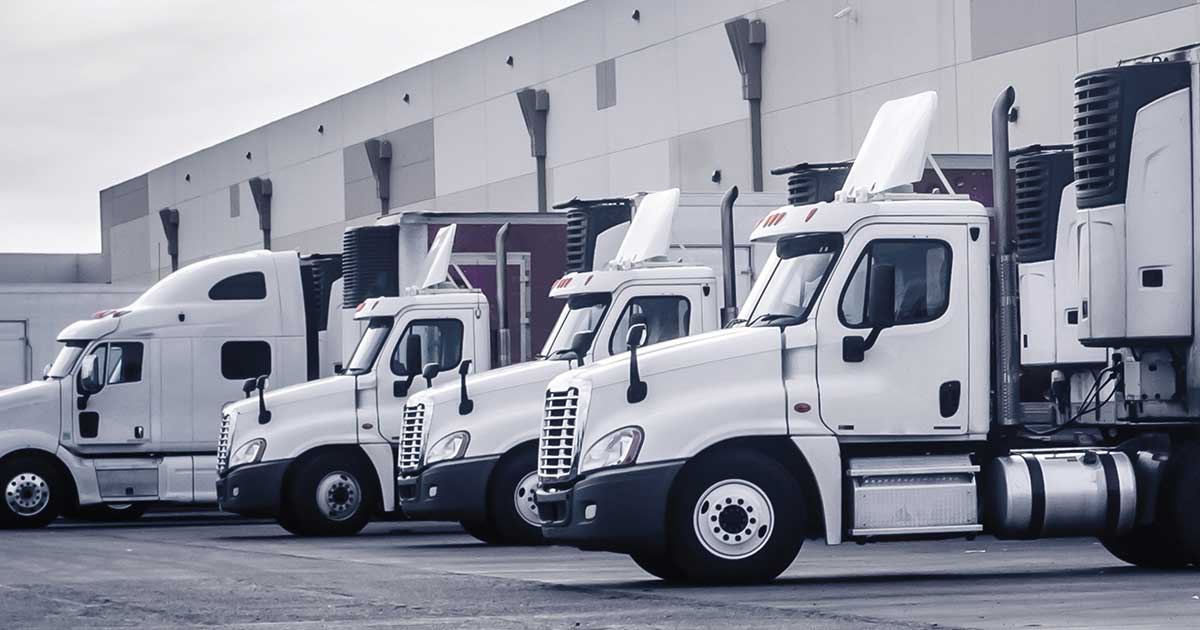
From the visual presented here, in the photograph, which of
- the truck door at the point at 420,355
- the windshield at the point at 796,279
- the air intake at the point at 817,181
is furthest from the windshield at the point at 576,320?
the windshield at the point at 796,279

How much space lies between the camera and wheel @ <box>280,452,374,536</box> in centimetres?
2345

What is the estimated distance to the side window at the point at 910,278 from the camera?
1507 centimetres

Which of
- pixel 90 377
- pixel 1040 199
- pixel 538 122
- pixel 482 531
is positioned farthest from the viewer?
pixel 538 122

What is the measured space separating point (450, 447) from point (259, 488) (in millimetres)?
3750

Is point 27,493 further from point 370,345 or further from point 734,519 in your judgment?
point 734,519

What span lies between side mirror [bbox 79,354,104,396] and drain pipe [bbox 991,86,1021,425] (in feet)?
49.4

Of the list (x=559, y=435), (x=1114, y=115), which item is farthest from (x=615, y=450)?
(x=1114, y=115)

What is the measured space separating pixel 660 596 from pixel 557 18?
31.2m

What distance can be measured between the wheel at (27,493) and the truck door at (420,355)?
551cm

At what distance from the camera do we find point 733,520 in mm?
14633

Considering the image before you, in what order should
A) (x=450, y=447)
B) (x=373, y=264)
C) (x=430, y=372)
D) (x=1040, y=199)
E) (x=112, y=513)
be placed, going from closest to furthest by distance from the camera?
1. (x=1040, y=199)
2. (x=450, y=447)
3. (x=430, y=372)
4. (x=373, y=264)
5. (x=112, y=513)

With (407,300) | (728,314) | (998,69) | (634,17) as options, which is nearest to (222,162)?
(634,17)

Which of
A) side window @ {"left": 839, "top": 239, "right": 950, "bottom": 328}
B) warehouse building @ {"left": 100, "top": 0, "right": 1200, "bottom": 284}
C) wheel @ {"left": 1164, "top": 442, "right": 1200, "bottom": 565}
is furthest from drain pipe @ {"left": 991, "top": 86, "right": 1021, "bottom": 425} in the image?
warehouse building @ {"left": 100, "top": 0, "right": 1200, "bottom": 284}

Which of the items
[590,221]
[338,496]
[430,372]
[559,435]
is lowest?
[338,496]
